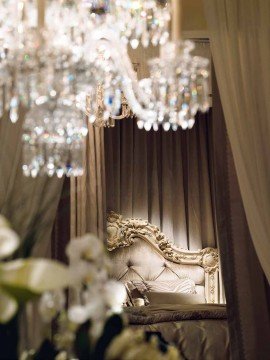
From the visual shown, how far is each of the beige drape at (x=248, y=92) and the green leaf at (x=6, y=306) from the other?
251 cm

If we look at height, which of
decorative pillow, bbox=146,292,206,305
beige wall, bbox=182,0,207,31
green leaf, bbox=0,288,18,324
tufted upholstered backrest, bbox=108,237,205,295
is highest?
beige wall, bbox=182,0,207,31

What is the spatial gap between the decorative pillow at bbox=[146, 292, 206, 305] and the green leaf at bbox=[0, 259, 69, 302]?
227 inches

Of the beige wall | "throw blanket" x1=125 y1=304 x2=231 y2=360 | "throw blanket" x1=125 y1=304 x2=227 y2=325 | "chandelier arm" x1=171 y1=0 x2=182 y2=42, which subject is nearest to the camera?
"chandelier arm" x1=171 y1=0 x2=182 y2=42

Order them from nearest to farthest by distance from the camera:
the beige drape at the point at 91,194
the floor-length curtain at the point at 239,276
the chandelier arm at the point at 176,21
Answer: the chandelier arm at the point at 176,21
the floor-length curtain at the point at 239,276
the beige drape at the point at 91,194

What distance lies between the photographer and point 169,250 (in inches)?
279

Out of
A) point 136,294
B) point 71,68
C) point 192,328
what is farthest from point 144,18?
point 136,294

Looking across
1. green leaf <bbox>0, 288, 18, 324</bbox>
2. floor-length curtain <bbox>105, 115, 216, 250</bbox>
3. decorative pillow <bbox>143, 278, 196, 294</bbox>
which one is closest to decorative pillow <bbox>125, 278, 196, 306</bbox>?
decorative pillow <bbox>143, 278, 196, 294</bbox>

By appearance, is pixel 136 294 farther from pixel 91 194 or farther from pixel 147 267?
pixel 91 194

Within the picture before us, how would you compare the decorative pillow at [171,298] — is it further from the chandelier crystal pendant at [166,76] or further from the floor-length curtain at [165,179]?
the chandelier crystal pendant at [166,76]

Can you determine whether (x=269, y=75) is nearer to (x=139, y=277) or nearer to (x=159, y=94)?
(x=159, y=94)

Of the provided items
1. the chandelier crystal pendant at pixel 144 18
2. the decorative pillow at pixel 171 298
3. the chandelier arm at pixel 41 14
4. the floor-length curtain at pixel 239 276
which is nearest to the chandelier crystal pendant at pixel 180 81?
the chandelier crystal pendant at pixel 144 18

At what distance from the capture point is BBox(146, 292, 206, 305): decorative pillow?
657 centimetres

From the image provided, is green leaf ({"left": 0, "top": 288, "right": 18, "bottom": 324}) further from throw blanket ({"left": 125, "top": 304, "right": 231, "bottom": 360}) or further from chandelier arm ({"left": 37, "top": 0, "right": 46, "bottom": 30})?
throw blanket ({"left": 125, "top": 304, "right": 231, "bottom": 360})

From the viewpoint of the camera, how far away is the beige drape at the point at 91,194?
4414mm
